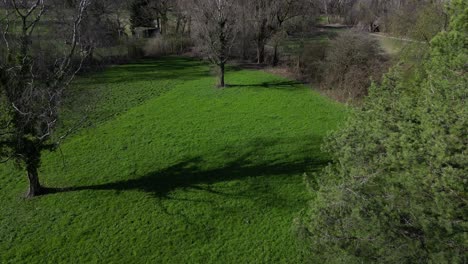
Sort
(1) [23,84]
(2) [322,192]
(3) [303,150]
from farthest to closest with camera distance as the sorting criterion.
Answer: (3) [303,150]
(1) [23,84]
(2) [322,192]

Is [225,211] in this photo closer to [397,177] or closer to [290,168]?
[290,168]

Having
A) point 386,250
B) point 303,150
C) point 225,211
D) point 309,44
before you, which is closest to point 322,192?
point 386,250

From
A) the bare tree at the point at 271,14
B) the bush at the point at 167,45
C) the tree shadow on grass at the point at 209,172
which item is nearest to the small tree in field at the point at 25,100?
the tree shadow on grass at the point at 209,172

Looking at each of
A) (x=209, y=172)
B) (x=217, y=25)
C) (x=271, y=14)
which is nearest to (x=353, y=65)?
(x=217, y=25)

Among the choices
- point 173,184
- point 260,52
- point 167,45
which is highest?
point 167,45

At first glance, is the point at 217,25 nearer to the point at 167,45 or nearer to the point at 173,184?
the point at 173,184

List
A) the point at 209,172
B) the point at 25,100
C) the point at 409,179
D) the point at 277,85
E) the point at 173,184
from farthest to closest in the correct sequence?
the point at 277,85 → the point at 209,172 → the point at 173,184 → the point at 25,100 → the point at 409,179

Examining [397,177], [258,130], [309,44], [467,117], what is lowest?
[258,130]
